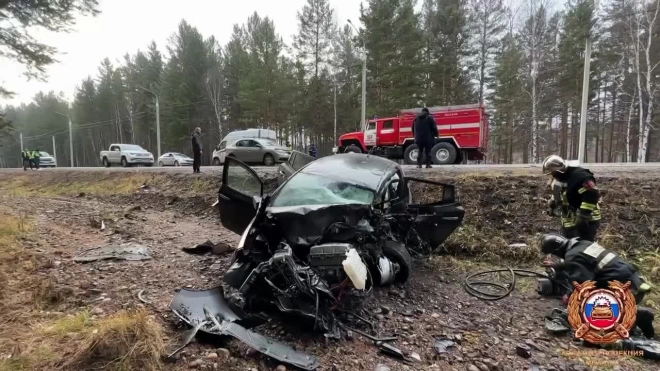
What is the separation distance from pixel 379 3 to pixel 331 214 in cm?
2206

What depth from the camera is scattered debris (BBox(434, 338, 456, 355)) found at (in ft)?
9.08

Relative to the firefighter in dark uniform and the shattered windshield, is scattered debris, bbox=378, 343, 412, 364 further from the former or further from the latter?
the firefighter in dark uniform

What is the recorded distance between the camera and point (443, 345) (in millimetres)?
2855

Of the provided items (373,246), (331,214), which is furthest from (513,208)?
(331,214)

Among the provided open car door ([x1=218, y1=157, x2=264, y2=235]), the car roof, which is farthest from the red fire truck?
open car door ([x1=218, y1=157, x2=264, y2=235])

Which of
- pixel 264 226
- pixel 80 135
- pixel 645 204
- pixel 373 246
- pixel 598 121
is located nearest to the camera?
pixel 264 226

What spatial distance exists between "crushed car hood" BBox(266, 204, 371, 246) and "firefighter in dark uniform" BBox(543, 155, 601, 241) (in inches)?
103

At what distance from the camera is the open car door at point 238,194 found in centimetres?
386

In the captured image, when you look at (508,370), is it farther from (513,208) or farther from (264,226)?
(513,208)

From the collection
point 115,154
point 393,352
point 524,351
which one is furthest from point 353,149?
point 115,154

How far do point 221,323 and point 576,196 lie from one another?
4.03 metres

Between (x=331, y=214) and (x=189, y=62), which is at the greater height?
(x=189, y=62)

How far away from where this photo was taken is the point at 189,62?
31312 millimetres

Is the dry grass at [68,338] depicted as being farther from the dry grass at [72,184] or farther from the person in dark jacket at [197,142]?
the dry grass at [72,184]
